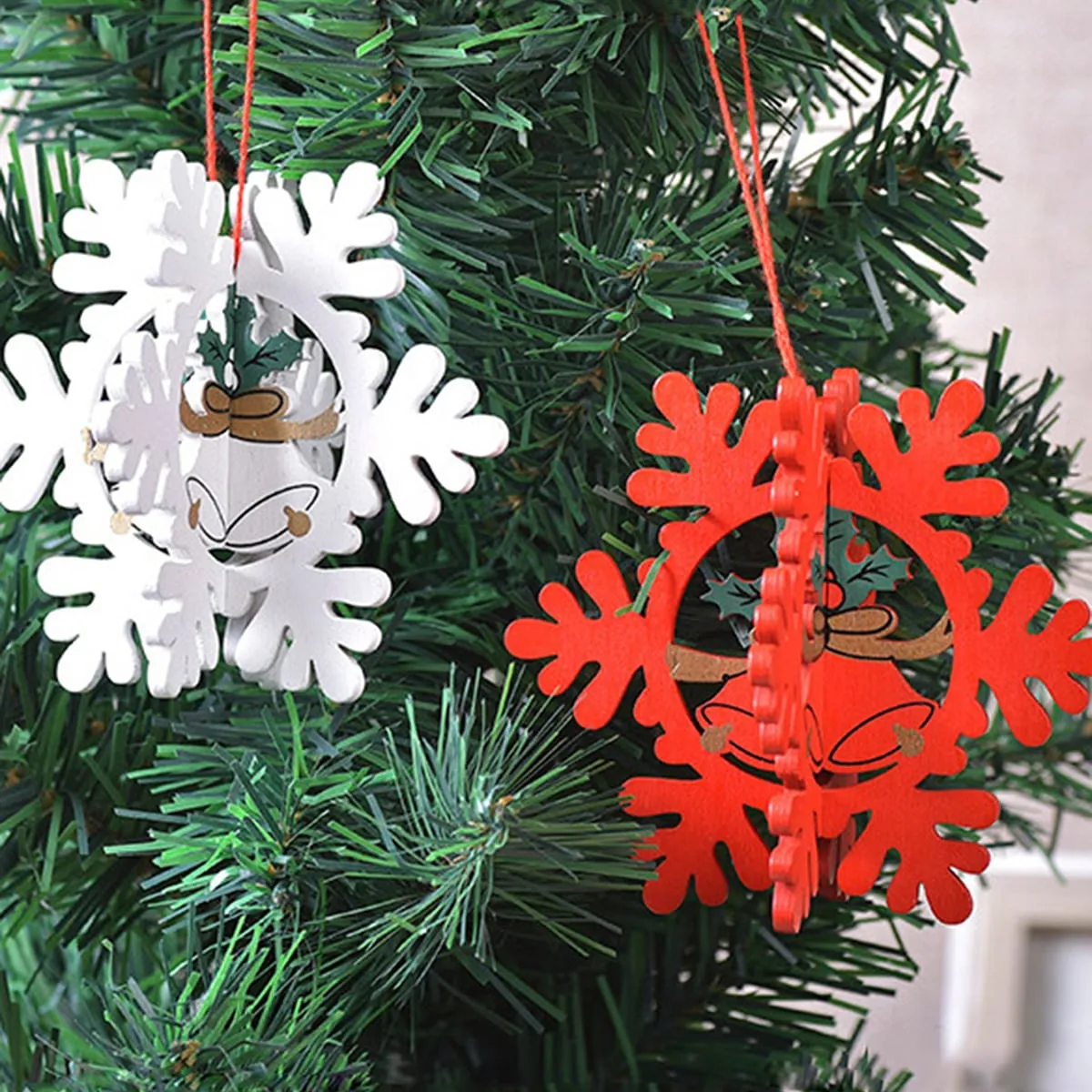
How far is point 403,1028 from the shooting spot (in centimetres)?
36

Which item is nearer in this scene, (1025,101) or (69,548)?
(69,548)

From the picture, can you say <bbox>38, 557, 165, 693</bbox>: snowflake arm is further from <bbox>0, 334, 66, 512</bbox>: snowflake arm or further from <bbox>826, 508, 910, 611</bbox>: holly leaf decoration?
<bbox>826, 508, 910, 611</bbox>: holly leaf decoration

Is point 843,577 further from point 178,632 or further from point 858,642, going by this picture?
point 178,632

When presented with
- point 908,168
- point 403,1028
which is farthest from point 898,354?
point 403,1028

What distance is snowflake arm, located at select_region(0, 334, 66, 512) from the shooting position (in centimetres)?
31

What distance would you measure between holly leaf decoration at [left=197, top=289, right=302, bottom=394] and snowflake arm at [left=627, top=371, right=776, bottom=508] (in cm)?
8

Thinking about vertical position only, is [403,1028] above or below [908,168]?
below

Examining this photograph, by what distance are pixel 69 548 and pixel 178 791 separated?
0.08m

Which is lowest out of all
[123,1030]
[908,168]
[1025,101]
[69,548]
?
[123,1030]

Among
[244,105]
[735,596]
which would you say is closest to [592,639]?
[735,596]

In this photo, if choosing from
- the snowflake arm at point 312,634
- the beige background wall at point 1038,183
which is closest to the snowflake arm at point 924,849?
the snowflake arm at point 312,634

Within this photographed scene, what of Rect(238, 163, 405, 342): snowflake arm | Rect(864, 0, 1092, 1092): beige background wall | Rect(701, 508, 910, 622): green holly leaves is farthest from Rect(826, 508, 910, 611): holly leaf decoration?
Rect(864, 0, 1092, 1092): beige background wall

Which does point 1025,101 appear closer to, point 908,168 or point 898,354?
point 898,354

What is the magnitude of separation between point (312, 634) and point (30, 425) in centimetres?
7
